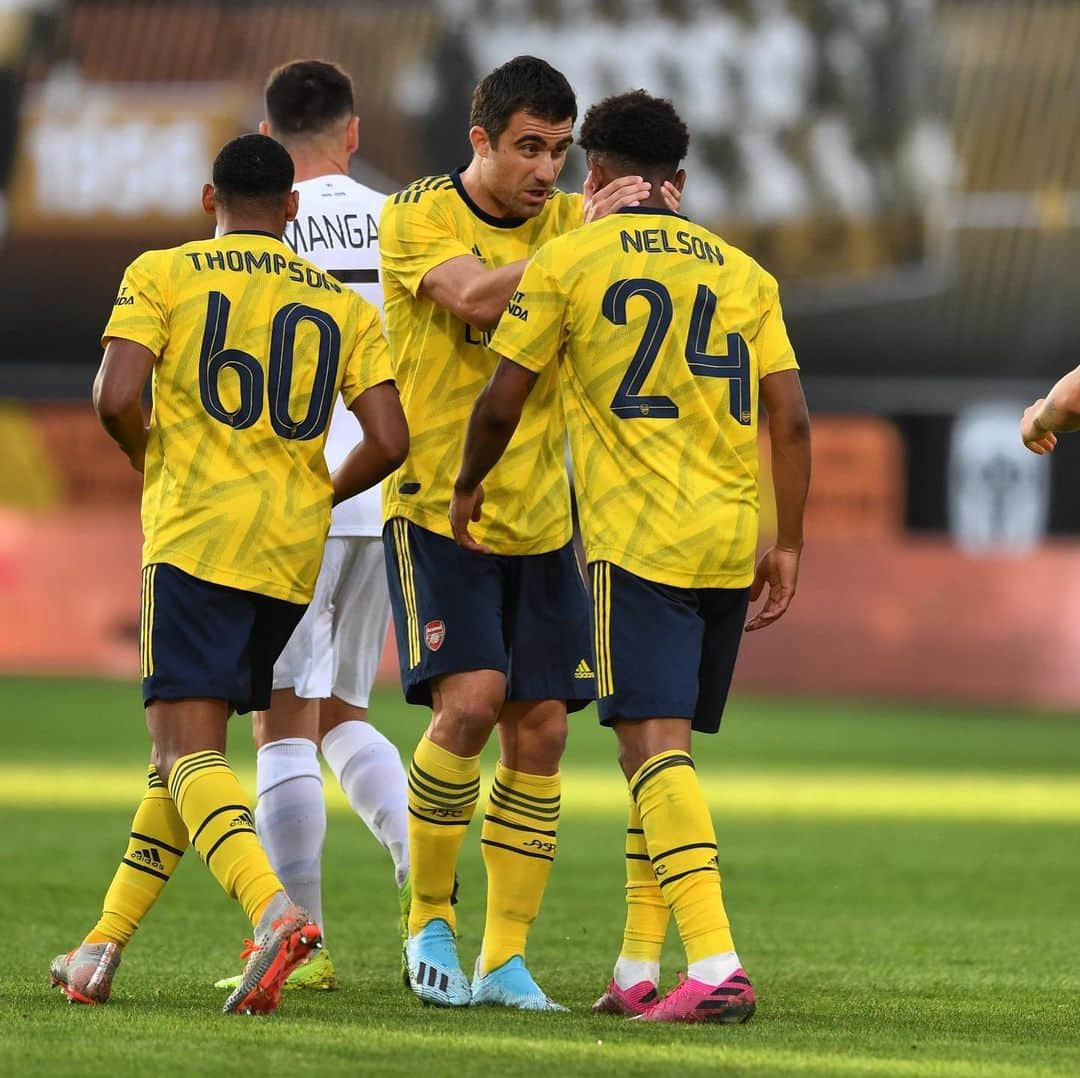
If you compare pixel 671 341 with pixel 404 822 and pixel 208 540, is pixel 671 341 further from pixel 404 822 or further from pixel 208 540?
pixel 404 822

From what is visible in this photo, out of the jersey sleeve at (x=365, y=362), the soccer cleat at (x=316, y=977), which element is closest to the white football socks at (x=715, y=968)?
the soccer cleat at (x=316, y=977)

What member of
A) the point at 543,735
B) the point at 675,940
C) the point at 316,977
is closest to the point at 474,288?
the point at 543,735

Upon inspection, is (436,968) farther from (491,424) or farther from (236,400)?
(236,400)

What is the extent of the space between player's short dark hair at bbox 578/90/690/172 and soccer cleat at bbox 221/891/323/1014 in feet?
5.99

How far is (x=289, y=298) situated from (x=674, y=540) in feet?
3.45

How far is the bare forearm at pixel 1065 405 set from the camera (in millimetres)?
4781

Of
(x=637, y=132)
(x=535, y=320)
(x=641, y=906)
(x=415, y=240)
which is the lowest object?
(x=641, y=906)

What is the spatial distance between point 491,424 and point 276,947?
1.27 metres

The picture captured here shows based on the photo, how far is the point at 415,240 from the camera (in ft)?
17.5

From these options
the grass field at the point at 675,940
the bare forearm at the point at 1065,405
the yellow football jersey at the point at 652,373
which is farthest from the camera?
the yellow football jersey at the point at 652,373

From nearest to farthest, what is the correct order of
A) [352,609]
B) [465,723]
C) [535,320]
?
[535,320]
[465,723]
[352,609]

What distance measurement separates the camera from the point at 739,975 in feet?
15.4

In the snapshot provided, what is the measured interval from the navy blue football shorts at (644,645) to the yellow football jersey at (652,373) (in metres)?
0.04

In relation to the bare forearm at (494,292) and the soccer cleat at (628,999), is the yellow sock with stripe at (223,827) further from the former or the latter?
the bare forearm at (494,292)
